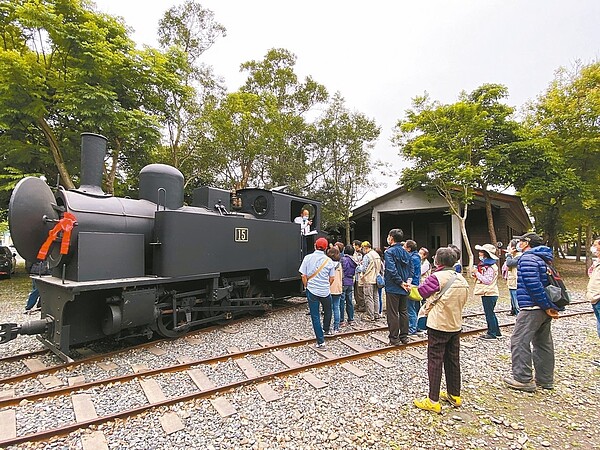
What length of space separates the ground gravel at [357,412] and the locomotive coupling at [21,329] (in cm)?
50

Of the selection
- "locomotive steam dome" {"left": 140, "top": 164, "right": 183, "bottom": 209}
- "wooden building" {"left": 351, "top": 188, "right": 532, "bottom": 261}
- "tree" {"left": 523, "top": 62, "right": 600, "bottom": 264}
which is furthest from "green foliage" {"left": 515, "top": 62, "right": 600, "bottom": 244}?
"locomotive steam dome" {"left": 140, "top": 164, "right": 183, "bottom": 209}

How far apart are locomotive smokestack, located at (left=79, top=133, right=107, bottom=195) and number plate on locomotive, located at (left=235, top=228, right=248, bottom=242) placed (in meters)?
2.29

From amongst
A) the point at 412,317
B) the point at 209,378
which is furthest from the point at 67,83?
the point at 412,317

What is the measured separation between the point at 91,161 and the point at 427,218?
1770 cm

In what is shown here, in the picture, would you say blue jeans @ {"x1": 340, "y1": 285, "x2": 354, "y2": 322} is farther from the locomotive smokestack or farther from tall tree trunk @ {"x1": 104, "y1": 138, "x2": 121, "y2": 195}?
tall tree trunk @ {"x1": 104, "y1": 138, "x2": 121, "y2": 195}

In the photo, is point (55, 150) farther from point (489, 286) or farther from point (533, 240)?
point (533, 240)

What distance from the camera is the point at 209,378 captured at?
13.1 feet

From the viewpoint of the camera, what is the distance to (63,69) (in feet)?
32.3

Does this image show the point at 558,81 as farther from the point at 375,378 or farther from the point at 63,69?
the point at 63,69

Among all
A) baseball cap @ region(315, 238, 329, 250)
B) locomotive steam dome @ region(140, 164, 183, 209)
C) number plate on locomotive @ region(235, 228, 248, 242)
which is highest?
locomotive steam dome @ region(140, 164, 183, 209)

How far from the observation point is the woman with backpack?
552cm

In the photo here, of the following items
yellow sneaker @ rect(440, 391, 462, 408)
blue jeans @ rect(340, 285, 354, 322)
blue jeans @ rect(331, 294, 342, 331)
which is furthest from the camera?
blue jeans @ rect(340, 285, 354, 322)

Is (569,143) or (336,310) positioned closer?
(336,310)

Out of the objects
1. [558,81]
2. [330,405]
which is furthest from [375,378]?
[558,81]
